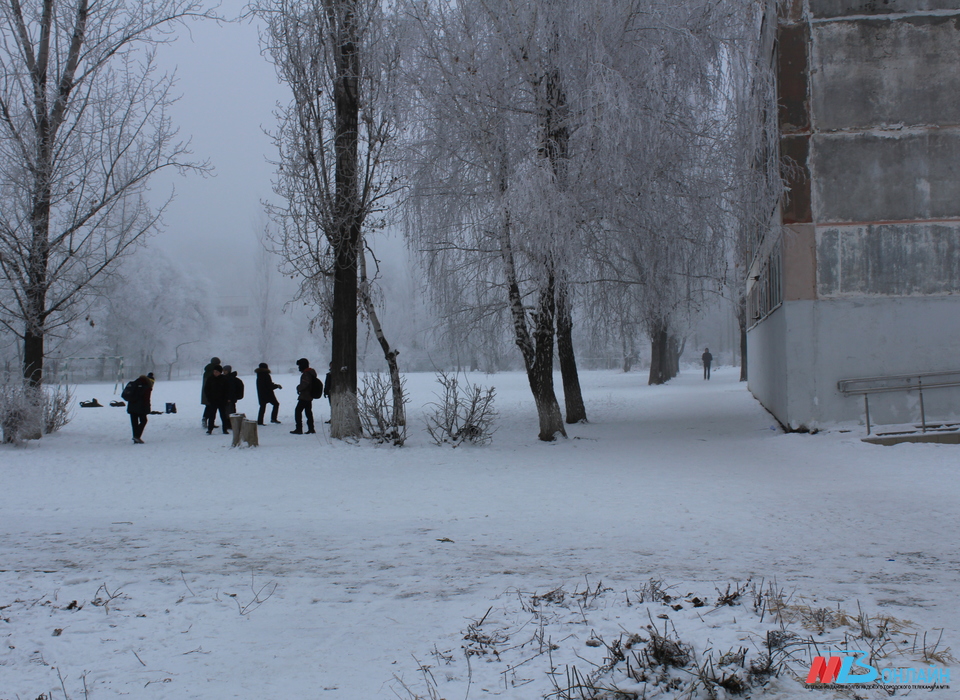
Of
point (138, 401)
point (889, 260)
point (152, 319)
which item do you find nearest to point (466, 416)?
point (138, 401)

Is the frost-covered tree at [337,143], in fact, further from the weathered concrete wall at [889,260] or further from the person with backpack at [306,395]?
the weathered concrete wall at [889,260]

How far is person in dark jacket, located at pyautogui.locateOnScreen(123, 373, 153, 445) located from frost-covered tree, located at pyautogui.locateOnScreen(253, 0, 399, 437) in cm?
378

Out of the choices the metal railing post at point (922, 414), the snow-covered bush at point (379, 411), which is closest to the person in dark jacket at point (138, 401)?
the snow-covered bush at point (379, 411)

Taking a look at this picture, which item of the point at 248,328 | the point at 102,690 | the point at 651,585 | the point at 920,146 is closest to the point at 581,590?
the point at 651,585

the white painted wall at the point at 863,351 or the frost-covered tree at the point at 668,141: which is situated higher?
the frost-covered tree at the point at 668,141

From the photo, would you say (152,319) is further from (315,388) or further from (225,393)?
(315,388)

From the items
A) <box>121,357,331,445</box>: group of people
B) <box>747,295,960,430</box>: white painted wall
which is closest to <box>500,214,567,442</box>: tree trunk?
<box>747,295,960,430</box>: white painted wall

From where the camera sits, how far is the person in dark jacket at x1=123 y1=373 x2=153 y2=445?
1507cm

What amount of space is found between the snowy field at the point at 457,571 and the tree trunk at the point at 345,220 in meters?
3.26

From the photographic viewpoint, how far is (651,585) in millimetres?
4457

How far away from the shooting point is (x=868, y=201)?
13.2 m

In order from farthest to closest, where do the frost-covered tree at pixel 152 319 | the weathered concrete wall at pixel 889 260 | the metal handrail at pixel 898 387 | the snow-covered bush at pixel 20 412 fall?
the frost-covered tree at pixel 152 319, the snow-covered bush at pixel 20 412, the weathered concrete wall at pixel 889 260, the metal handrail at pixel 898 387

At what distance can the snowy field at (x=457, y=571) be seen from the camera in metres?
3.48

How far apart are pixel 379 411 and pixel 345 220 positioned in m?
4.03
